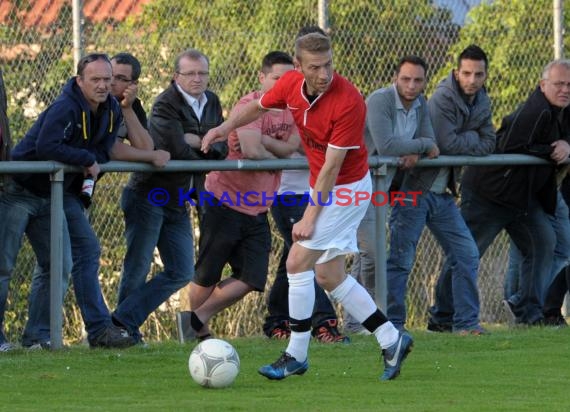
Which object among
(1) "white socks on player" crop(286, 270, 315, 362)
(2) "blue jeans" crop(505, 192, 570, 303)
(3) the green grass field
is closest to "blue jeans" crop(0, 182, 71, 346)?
(3) the green grass field

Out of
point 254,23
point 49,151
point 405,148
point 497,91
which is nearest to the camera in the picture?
point 49,151

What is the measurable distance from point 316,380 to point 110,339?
197cm

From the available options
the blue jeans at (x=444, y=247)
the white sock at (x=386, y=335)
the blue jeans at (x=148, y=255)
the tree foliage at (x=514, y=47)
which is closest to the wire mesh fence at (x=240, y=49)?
the tree foliage at (x=514, y=47)

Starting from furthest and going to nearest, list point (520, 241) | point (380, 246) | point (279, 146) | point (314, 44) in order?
point (520, 241), point (380, 246), point (279, 146), point (314, 44)

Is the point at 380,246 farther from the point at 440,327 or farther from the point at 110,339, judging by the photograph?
the point at 110,339

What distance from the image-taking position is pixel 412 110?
37.1 feet

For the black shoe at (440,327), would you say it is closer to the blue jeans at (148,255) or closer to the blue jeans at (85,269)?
the blue jeans at (148,255)

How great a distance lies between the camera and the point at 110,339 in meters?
9.94

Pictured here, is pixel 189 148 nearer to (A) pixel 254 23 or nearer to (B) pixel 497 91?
(A) pixel 254 23

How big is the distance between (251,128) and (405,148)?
1331 mm

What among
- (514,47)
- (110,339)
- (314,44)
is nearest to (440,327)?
(110,339)

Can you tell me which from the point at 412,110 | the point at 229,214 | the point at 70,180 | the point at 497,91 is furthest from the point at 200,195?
the point at 497,91

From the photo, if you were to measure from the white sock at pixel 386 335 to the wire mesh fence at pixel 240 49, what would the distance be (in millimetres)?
3447

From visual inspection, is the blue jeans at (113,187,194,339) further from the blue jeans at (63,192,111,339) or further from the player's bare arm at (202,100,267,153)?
the player's bare arm at (202,100,267,153)
